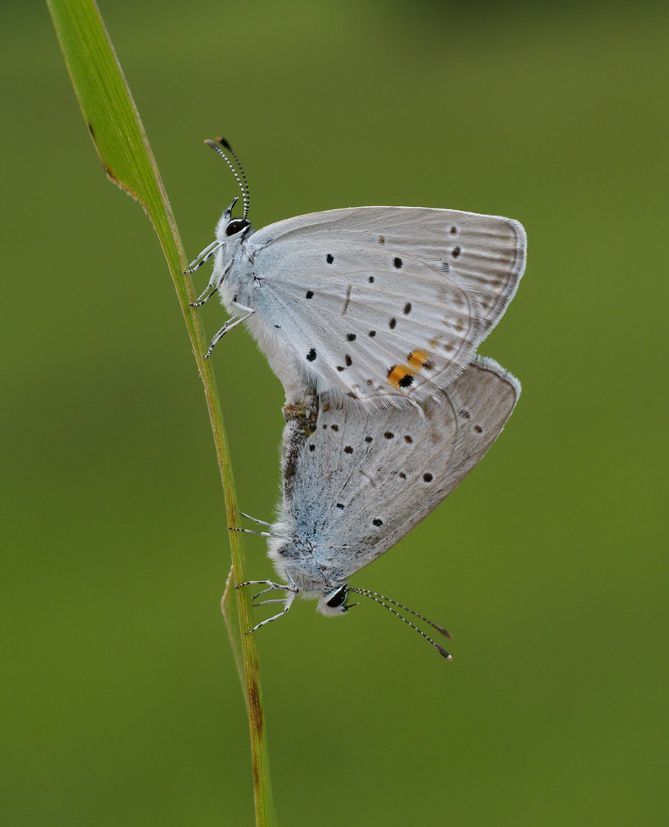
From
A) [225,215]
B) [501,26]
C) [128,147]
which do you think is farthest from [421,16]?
[128,147]

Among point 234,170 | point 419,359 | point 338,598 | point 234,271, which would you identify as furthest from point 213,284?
point 338,598

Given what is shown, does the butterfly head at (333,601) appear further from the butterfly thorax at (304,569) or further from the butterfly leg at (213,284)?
the butterfly leg at (213,284)

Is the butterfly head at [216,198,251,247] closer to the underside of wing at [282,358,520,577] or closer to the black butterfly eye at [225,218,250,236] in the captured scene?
the black butterfly eye at [225,218,250,236]

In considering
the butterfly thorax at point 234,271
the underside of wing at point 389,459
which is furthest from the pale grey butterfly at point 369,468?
the butterfly thorax at point 234,271

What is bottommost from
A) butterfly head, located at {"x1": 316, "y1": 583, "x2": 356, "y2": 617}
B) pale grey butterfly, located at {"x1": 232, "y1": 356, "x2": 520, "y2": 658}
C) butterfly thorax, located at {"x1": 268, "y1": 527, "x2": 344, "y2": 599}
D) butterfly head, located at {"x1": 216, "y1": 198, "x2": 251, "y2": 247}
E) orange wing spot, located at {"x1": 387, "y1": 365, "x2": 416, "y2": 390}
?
butterfly head, located at {"x1": 316, "y1": 583, "x2": 356, "y2": 617}

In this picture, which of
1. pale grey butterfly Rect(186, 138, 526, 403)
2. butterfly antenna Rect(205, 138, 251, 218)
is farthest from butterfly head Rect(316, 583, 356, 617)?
butterfly antenna Rect(205, 138, 251, 218)

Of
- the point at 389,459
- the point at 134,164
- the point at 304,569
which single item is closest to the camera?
the point at 134,164

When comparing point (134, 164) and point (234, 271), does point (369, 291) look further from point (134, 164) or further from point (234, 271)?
point (134, 164)

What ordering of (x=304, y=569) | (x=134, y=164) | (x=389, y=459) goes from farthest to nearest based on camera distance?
(x=304, y=569) → (x=389, y=459) → (x=134, y=164)
